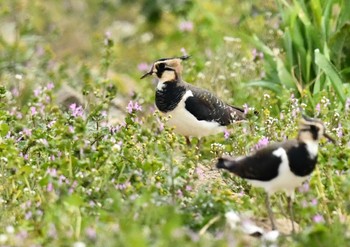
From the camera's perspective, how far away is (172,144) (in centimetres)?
645

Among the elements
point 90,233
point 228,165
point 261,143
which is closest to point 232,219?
point 228,165

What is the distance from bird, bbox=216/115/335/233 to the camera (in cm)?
558

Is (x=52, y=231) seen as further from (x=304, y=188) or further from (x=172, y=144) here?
(x=304, y=188)

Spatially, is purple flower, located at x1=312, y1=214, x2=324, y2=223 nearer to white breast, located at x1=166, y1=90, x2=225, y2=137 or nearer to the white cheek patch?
white breast, located at x1=166, y1=90, x2=225, y2=137

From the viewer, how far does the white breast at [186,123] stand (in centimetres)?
770

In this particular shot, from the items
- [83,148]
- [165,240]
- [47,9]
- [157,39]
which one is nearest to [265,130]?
[83,148]

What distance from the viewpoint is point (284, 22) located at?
366 inches

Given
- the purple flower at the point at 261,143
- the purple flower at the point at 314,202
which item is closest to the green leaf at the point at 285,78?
the purple flower at the point at 261,143

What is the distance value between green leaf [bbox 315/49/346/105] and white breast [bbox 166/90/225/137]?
1133 millimetres

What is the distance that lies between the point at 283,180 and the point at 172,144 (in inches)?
41.8

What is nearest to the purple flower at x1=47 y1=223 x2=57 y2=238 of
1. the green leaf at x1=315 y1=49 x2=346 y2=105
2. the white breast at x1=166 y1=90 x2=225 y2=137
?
the white breast at x1=166 y1=90 x2=225 y2=137

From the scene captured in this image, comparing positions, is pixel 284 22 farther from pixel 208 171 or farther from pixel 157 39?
pixel 157 39

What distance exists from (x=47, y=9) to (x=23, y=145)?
8.34m

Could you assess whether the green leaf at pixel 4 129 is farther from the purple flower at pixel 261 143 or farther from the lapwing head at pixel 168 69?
the purple flower at pixel 261 143
